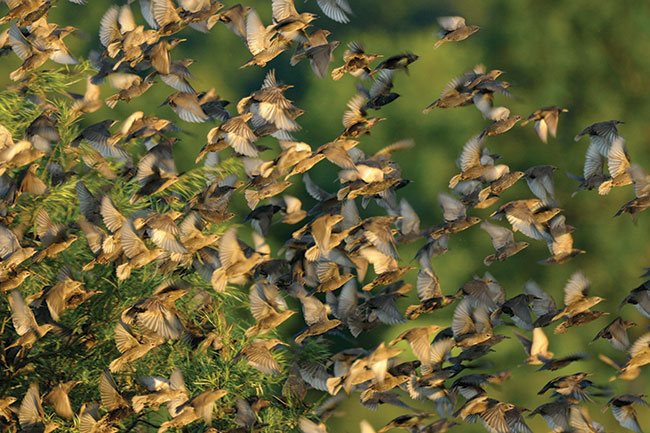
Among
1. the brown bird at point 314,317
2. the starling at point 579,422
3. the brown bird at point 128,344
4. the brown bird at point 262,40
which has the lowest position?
the starling at point 579,422

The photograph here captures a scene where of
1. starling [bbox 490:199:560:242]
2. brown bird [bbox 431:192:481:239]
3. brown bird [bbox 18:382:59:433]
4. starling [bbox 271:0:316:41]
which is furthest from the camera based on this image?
brown bird [bbox 431:192:481:239]

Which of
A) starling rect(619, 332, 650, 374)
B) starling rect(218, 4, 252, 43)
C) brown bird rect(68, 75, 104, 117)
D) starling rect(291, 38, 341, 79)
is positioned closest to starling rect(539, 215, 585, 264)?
starling rect(619, 332, 650, 374)

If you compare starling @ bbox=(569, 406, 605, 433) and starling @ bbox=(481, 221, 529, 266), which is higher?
starling @ bbox=(481, 221, 529, 266)

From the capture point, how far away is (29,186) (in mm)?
2291

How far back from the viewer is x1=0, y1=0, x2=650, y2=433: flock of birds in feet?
7.14

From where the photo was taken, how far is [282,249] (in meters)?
2.41

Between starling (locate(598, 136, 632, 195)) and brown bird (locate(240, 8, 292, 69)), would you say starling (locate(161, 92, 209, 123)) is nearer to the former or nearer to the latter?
brown bird (locate(240, 8, 292, 69))

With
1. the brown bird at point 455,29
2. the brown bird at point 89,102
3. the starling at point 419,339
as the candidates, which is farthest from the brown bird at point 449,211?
the brown bird at point 89,102

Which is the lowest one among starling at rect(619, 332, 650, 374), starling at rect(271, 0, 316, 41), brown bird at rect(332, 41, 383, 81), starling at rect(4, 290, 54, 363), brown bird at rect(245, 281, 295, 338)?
starling at rect(619, 332, 650, 374)

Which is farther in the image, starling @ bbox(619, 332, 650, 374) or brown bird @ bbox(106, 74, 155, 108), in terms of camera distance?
brown bird @ bbox(106, 74, 155, 108)

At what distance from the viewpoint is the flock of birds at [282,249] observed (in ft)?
7.14

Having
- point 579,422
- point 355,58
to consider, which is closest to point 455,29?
point 355,58

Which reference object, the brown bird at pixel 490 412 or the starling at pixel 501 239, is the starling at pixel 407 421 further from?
the starling at pixel 501 239

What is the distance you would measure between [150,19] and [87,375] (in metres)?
1.15
